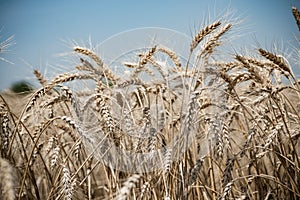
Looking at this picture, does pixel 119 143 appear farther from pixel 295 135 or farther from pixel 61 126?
pixel 295 135

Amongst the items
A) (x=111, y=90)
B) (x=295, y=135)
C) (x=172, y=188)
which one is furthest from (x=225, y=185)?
(x=111, y=90)

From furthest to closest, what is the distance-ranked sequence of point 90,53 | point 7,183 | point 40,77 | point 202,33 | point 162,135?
point 40,77 < point 90,53 < point 162,135 < point 202,33 < point 7,183

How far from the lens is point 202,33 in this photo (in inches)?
68.2

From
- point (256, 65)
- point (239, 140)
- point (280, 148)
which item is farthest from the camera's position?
point (239, 140)

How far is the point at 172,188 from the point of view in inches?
63.2

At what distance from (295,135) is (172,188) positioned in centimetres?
85

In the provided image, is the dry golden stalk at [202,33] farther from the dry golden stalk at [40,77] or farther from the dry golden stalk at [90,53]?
the dry golden stalk at [40,77]

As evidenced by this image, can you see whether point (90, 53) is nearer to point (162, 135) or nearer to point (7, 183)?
point (162, 135)

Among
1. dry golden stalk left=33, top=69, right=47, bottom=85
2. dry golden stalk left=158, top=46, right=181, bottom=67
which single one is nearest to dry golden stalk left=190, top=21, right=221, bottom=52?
dry golden stalk left=158, top=46, right=181, bottom=67

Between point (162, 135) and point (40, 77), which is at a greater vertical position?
point (40, 77)

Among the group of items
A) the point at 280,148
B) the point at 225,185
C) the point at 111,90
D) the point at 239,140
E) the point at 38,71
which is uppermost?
the point at 38,71

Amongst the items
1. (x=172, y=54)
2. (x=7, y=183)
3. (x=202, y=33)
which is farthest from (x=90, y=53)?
(x=7, y=183)

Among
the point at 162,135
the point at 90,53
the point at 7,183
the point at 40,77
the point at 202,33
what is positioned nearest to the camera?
the point at 7,183

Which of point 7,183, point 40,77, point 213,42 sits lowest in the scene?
point 7,183
